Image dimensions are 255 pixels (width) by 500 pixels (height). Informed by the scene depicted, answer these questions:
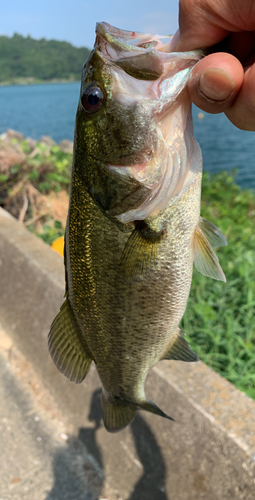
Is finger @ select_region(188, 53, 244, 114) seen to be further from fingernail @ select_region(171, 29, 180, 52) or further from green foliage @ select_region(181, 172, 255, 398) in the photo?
green foliage @ select_region(181, 172, 255, 398)

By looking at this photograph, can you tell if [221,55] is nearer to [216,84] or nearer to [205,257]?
[216,84]

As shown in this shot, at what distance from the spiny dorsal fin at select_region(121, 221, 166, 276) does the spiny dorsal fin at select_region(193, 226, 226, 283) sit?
0.55ft

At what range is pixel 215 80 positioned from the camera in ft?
3.72

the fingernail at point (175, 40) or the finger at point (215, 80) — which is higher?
the fingernail at point (175, 40)

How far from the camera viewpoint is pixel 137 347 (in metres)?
1.56

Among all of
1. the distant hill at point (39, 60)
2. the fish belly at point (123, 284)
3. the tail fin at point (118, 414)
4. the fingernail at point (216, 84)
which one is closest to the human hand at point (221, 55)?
the fingernail at point (216, 84)

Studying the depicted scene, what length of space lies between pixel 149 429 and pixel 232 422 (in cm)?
65

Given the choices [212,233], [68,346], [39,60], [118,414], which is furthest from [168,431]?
[39,60]

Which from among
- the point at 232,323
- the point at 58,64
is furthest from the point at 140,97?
the point at 58,64

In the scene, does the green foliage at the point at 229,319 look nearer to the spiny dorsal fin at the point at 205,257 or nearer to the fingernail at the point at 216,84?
the spiny dorsal fin at the point at 205,257

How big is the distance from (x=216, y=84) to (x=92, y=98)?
44 cm

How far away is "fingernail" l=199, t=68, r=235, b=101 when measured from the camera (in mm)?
1132

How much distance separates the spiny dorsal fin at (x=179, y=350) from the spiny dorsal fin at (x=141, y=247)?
17.0 inches

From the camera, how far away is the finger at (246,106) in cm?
118
